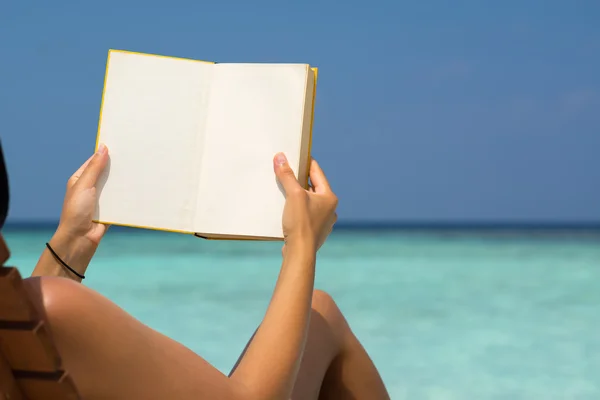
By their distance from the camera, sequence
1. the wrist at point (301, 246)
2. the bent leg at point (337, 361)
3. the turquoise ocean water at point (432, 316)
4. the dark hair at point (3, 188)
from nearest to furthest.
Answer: the dark hair at point (3, 188) → the wrist at point (301, 246) → the bent leg at point (337, 361) → the turquoise ocean water at point (432, 316)

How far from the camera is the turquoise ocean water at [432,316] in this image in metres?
3.91

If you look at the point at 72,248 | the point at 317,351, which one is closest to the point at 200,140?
the point at 72,248

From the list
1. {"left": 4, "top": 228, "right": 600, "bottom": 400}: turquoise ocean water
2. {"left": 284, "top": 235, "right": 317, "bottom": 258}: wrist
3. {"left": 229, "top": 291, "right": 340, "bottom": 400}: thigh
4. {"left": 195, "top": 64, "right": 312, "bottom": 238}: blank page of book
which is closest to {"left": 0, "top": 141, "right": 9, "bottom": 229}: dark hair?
{"left": 284, "top": 235, "right": 317, "bottom": 258}: wrist

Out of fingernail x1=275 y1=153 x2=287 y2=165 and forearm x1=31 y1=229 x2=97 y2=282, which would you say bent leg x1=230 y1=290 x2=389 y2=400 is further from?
forearm x1=31 y1=229 x2=97 y2=282

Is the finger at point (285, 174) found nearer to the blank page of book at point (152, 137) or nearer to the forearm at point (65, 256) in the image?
the blank page of book at point (152, 137)

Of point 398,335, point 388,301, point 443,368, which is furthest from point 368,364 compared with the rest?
point 388,301

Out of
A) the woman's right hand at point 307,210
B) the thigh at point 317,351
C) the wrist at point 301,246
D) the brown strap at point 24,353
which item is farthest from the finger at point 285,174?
the brown strap at point 24,353

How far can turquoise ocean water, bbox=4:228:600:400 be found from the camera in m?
3.91

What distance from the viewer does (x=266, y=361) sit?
1057 mm

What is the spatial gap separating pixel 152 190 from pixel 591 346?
3.99 m

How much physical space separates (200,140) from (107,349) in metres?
0.70

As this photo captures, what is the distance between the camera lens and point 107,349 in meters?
0.87

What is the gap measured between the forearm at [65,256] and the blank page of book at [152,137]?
7 centimetres

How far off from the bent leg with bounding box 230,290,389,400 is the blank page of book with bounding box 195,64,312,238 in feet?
0.91
